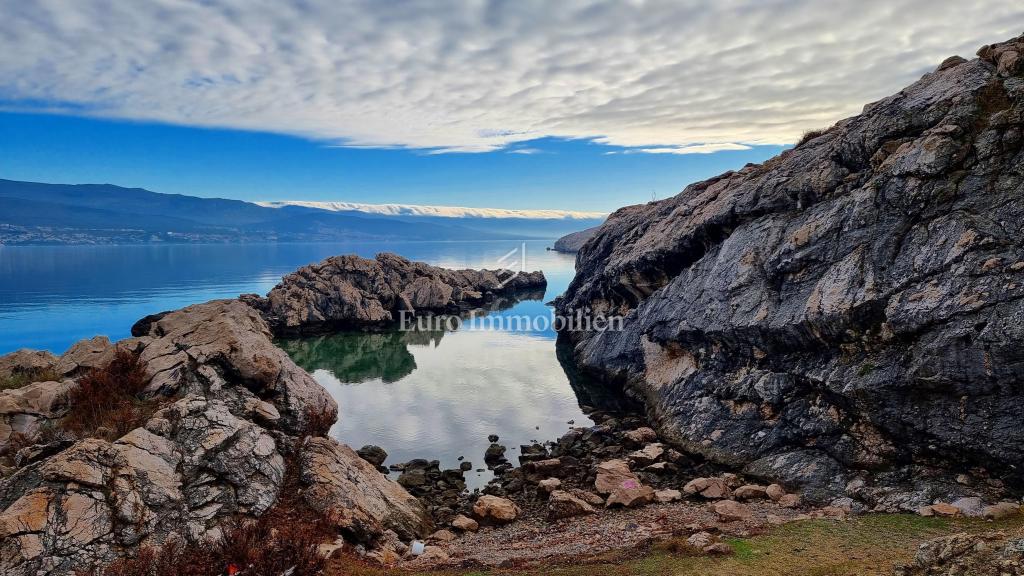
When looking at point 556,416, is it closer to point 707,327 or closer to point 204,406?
point 707,327

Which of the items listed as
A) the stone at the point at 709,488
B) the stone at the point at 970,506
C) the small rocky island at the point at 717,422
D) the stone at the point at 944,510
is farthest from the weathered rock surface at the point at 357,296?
the stone at the point at 970,506

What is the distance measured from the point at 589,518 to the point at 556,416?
1953 cm

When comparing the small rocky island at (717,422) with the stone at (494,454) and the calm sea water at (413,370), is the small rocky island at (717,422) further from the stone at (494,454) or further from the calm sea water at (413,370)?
the calm sea water at (413,370)

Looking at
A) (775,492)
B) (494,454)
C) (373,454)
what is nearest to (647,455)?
(775,492)

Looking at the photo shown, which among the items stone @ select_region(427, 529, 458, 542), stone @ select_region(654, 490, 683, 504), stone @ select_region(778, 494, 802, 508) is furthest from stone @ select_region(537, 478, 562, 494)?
stone @ select_region(778, 494, 802, 508)

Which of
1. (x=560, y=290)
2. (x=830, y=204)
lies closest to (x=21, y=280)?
(x=560, y=290)

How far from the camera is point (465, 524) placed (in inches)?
977

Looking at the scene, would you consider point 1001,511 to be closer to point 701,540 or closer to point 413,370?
point 701,540

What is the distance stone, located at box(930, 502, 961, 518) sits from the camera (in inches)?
789

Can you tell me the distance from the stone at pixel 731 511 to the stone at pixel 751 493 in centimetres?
148

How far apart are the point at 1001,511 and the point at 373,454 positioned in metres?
29.8

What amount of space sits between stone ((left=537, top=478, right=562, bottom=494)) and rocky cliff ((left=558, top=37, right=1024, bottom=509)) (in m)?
8.84

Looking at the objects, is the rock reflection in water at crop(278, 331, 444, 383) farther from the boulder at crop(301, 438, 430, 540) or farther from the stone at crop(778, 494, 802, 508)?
the stone at crop(778, 494, 802, 508)

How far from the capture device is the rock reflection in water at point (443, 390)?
38781 millimetres
